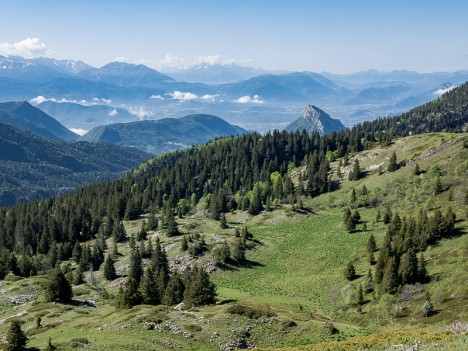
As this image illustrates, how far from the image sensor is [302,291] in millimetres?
93188

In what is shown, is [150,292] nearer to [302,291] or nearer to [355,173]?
[302,291]

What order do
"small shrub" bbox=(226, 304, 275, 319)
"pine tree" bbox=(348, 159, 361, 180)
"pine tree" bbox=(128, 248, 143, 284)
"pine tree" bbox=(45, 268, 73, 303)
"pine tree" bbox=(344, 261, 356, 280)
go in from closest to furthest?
"small shrub" bbox=(226, 304, 275, 319) → "pine tree" bbox=(45, 268, 73, 303) → "pine tree" bbox=(344, 261, 356, 280) → "pine tree" bbox=(128, 248, 143, 284) → "pine tree" bbox=(348, 159, 361, 180)

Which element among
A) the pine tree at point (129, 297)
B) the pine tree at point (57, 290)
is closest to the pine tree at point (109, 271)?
the pine tree at point (57, 290)

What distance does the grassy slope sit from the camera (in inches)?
2148

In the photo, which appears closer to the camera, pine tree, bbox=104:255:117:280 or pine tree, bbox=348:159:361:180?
pine tree, bbox=104:255:117:280

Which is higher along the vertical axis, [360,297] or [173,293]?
[173,293]

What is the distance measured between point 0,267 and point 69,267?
24718 millimetres

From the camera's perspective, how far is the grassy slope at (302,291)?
54562mm

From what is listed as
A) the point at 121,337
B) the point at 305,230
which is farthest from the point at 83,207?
the point at 121,337

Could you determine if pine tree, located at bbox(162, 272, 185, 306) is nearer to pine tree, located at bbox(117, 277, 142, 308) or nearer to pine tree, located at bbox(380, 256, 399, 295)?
pine tree, located at bbox(117, 277, 142, 308)

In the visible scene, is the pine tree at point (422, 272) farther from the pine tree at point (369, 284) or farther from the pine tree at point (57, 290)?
the pine tree at point (57, 290)

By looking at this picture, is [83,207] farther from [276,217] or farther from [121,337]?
[121,337]

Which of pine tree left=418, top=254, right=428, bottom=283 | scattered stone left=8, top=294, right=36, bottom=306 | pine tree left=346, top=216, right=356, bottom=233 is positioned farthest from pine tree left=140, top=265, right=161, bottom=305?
pine tree left=346, top=216, right=356, bottom=233

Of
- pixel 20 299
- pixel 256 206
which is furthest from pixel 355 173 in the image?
pixel 20 299
